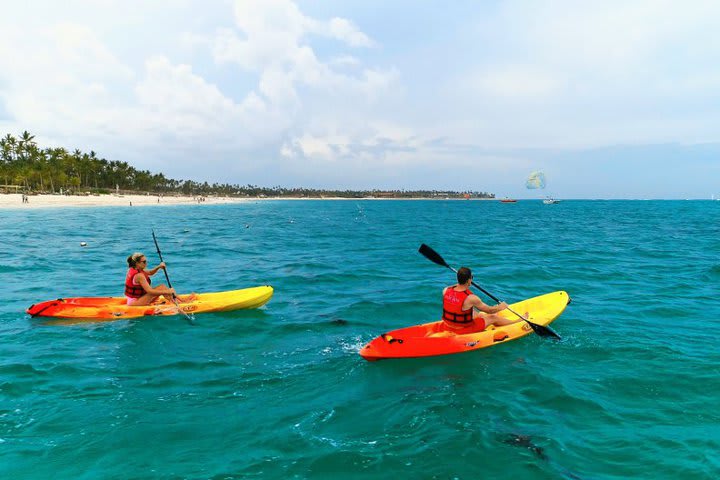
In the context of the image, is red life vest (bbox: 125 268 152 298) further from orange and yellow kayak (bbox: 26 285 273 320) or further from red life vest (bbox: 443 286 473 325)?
red life vest (bbox: 443 286 473 325)

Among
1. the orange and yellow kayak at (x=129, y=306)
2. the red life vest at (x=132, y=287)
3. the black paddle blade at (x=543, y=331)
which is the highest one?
the red life vest at (x=132, y=287)

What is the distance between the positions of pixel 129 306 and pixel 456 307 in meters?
8.33

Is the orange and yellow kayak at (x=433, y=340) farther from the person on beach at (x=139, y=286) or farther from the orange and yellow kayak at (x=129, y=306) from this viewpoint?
the person on beach at (x=139, y=286)

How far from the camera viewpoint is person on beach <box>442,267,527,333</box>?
8.61 metres

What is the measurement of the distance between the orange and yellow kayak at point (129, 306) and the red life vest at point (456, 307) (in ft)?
18.7

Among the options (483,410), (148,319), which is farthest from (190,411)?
(148,319)

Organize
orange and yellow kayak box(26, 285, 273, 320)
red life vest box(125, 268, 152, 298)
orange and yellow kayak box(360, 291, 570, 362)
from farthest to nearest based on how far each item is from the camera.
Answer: red life vest box(125, 268, 152, 298) < orange and yellow kayak box(26, 285, 273, 320) < orange and yellow kayak box(360, 291, 570, 362)

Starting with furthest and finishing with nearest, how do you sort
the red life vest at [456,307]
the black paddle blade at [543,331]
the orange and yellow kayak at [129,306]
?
→ the orange and yellow kayak at [129,306], the black paddle blade at [543,331], the red life vest at [456,307]

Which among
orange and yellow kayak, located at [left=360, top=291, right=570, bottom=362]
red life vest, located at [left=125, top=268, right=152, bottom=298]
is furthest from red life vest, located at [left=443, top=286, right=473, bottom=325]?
red life vest, located at [left=125, top=268, right=152, bottom=298]

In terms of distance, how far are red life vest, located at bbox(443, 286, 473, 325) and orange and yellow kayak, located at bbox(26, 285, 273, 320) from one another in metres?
5.70

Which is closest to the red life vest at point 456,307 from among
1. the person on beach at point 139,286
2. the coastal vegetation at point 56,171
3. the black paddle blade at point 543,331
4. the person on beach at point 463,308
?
the person on beach at point 463,308

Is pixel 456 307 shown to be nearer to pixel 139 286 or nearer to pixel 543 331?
pixel 543 331

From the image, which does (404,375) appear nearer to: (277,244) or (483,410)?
(483,410)

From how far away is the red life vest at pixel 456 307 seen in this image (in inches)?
344
